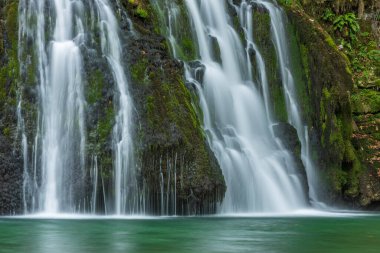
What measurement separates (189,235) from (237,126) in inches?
264

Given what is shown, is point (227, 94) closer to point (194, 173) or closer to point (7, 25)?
point (194, 173)

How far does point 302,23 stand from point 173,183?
8.46 metres

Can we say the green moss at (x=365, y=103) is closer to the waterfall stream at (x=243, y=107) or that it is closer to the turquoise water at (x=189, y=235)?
the waterfall stream at (x=243, y=107)

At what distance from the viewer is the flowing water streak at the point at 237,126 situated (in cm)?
1369

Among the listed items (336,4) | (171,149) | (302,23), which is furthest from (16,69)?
(336,4)

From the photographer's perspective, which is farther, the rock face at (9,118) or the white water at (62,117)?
the white water at (62,117)

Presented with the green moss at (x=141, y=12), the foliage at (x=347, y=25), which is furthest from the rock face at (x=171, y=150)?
the foliage at (x=347, y=25)

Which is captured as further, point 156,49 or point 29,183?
point 156,49

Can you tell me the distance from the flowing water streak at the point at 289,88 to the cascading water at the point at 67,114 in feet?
19.0

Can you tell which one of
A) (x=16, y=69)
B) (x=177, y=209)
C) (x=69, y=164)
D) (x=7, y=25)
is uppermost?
(x=7, y=25)

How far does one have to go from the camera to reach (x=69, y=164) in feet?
41.2

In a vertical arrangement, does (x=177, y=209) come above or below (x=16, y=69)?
below

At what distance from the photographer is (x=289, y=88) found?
57.6 ft

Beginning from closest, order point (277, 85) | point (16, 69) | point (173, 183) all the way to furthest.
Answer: point (173, 183), point (16, 69), point (277, 85)
